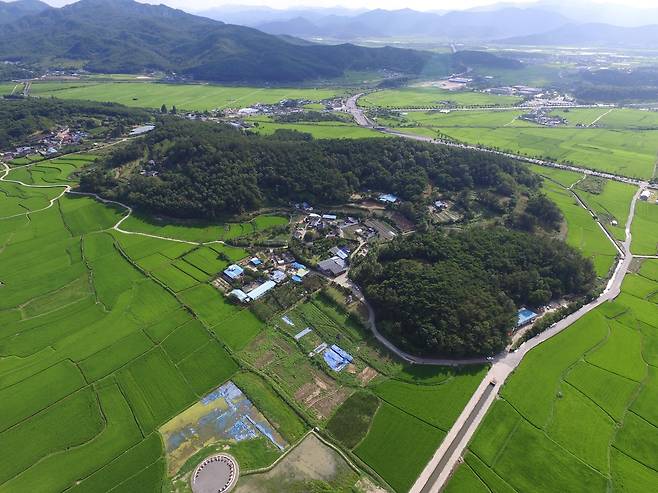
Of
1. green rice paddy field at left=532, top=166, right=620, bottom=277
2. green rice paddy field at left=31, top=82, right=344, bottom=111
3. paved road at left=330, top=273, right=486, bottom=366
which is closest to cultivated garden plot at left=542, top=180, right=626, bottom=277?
green rice paddy field at left=532, top=166, right=620, bottom=277

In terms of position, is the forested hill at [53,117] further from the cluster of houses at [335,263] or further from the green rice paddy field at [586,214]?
the green rice paddy field at [586,214]

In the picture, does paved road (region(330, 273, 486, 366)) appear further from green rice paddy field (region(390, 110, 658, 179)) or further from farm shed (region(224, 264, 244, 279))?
green rice paddy field (region(390, 110, 658, 179))

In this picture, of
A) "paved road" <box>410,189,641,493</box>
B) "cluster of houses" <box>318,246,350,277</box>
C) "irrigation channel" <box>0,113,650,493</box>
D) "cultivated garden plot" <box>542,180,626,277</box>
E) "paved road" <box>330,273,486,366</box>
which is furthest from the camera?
"cultivated garden plot" <box>542,180,626,277</box>

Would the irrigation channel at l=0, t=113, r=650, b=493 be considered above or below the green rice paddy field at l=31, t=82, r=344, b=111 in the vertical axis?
below

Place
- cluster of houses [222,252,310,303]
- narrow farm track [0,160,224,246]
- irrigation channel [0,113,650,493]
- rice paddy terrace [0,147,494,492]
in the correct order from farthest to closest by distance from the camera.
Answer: narrow farm track [0,160,224,246], cluster of houses [222,252,310,303], rice paddy terrace [0,147,494,492], irrigation channel [0,113,650,493]

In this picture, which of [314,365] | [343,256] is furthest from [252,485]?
[343,256]

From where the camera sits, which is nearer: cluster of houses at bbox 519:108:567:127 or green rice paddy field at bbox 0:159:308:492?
green rice paddy field at bbox 0:159:308:492

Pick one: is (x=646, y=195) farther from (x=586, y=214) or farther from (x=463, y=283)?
(x=463, y=283)

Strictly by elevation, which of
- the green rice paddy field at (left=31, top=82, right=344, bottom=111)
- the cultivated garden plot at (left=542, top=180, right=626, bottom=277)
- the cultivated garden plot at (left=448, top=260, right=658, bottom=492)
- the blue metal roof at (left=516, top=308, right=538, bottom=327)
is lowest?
the cultivated garden plot at (left=448, top=260, right=658, bottom=492)
